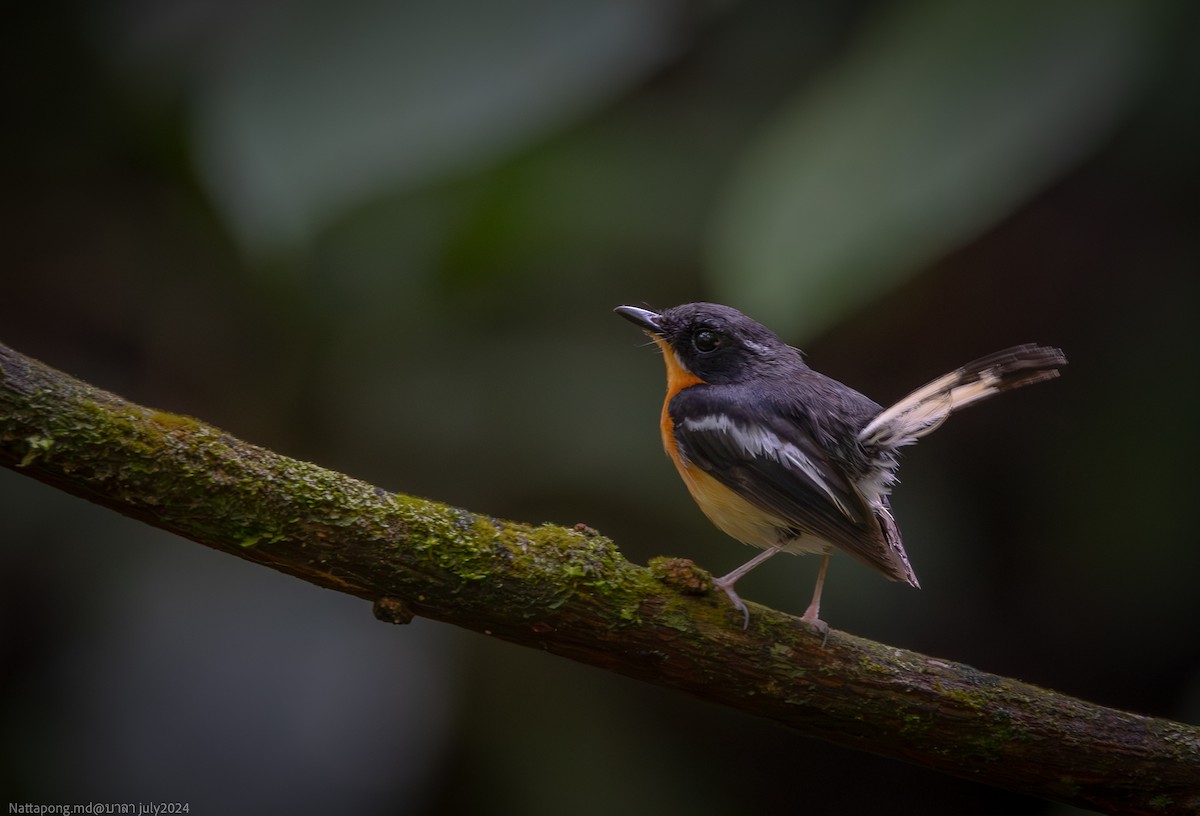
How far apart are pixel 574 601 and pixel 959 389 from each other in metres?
1.10

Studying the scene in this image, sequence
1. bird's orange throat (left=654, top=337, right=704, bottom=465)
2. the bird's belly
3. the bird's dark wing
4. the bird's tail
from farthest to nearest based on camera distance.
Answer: bird's orange throat (left=654, top=337, right=704, bottom=465), the bird's belly, the bird's dark wing, the bird's tail

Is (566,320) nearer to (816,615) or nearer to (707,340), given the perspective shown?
(707,340)

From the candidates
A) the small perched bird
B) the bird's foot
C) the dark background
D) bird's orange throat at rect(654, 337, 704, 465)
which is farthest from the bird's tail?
the bird's foot

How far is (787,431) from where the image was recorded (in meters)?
2.49

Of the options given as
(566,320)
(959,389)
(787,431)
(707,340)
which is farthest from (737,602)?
(566,320)

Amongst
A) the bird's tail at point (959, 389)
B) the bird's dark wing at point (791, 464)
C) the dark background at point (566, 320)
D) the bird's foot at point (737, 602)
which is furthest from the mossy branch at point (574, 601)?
the dark background at point (566, 320)

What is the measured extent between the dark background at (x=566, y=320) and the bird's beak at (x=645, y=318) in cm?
22

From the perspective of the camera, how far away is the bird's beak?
2.72 metres

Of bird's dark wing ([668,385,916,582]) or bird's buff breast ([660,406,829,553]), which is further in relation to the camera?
bird's buff breast ([660,406,829,553])

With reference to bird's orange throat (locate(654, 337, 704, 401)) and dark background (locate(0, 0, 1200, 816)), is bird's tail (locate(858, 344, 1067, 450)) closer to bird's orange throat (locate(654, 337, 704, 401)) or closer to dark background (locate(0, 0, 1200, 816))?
dark background (locate(0, 0, 1200, 816))

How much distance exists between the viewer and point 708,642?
6.81ft

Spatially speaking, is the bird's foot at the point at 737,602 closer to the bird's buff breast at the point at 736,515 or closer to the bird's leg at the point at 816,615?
the bird's leg at the point at 816,615

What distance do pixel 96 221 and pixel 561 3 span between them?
2.63 meters

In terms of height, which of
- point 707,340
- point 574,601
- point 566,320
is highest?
point 566,320
